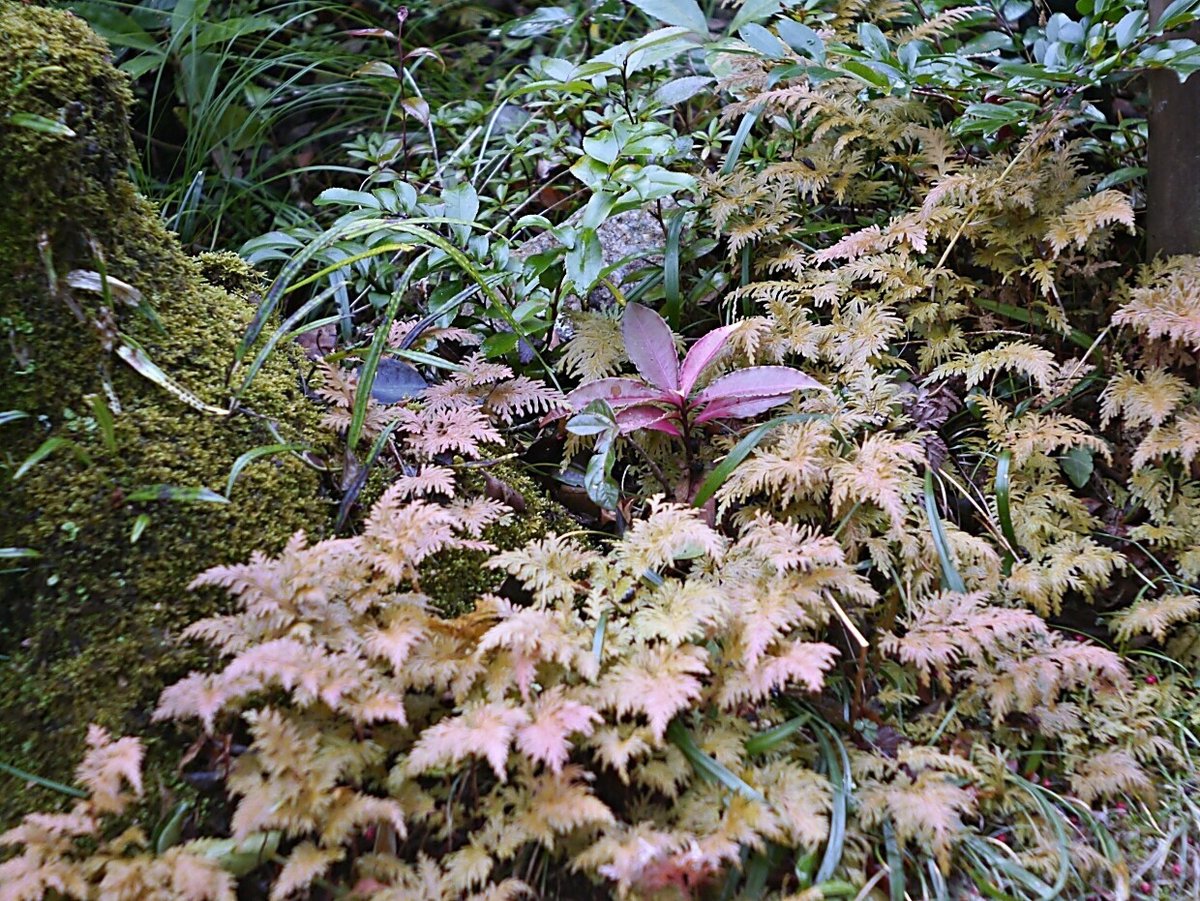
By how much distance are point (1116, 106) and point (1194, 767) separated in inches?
68.6

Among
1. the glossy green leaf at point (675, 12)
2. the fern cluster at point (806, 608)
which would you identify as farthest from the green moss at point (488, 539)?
the glossy green leaf at point (675, 12)

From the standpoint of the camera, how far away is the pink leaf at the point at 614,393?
1665mm

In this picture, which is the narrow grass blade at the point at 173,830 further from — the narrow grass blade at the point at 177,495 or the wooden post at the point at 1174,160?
the wooden post at the point at 1174,160

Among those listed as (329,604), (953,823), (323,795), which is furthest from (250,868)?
(953,823)

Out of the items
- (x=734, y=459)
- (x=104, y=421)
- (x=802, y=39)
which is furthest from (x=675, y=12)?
(x=104, y=421)

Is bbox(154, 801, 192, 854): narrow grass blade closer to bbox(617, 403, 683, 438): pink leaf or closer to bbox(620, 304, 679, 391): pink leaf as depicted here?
bbox(617, 403, 683, 438): pink leaf

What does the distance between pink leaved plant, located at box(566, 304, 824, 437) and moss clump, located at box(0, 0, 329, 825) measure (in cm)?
60

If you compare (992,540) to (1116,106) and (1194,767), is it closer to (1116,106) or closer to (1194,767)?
(1194,767)

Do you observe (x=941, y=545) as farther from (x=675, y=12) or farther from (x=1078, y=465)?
(x=675, y=12)

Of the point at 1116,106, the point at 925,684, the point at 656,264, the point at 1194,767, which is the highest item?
the point at 1116,106

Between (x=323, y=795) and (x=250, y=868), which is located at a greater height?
(x=323, y=795)

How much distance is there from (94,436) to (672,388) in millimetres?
1047

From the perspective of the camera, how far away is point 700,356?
66.2 inches

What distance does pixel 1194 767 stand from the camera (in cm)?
141
